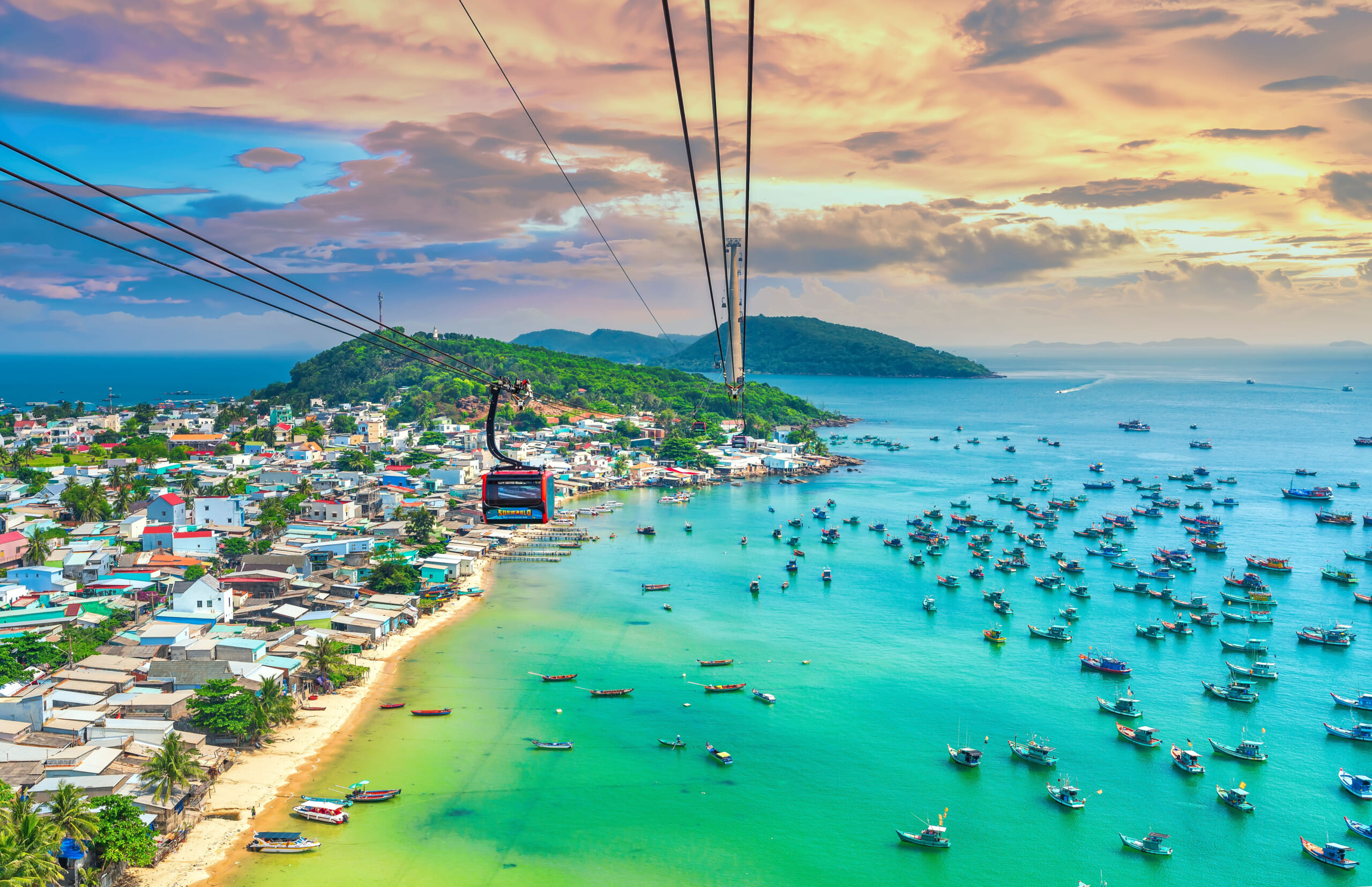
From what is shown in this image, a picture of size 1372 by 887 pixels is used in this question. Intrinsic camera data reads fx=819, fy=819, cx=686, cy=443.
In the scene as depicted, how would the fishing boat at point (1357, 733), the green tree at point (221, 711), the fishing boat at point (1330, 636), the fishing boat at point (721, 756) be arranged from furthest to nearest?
the fishing boat at point (1330, 636)
the fishing boat at point (1357, 733)
the fishing boat at point (721, 756)
the green tree at point (221, 711)

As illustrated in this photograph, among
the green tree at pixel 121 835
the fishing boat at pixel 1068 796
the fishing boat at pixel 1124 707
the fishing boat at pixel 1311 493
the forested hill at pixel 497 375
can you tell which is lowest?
the fishing boat at pixel 1068 796

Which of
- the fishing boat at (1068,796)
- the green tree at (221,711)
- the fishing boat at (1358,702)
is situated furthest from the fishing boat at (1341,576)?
the green tree at (221,711)

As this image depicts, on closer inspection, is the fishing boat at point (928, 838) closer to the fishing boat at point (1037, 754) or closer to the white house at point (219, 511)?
the fishing boat at point (1037, 754)

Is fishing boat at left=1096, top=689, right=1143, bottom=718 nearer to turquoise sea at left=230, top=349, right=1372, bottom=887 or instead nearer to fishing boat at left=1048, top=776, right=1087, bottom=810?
turquoise sea at left=230, top=349, right=1372, bottom=887

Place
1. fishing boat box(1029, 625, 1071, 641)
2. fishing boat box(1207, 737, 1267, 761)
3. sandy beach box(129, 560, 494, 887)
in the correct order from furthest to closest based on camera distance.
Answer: fishing boat box(1029, 625, 1071, 641) → fishing boat box(1207, 737, 1267, 761) → sandy beach box(129, 560, 494, 887)

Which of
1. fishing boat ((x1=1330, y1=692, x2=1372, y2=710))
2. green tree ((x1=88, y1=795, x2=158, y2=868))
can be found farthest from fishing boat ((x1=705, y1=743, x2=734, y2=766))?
fishing boat ((x1=1330, y1=692, x2=1372, y2=710))

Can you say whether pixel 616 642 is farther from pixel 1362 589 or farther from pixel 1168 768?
pixel 1362 589
